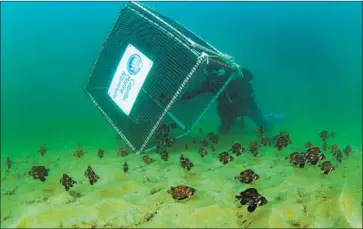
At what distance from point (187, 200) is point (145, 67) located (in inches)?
159

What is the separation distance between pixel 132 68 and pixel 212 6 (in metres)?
45.9

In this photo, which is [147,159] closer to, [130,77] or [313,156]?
[130,77]

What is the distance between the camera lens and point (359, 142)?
1331 cm

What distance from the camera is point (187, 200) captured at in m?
6.75

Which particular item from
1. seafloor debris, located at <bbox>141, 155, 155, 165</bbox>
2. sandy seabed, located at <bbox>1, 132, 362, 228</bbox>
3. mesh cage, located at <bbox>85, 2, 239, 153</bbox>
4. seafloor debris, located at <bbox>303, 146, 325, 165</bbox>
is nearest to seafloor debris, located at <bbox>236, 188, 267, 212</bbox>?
sandy seabed, located at <bbox>1, 132, 362, 228</bbox>

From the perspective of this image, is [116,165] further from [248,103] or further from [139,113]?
[248,103]

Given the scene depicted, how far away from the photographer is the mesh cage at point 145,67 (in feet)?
30.1

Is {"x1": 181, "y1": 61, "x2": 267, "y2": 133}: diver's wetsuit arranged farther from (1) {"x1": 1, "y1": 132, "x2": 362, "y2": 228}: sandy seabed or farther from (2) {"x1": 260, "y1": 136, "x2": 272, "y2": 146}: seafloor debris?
(1) {"x1": 1, "y1": 132, "x2": 362, "y2": 228}: sandy seabed

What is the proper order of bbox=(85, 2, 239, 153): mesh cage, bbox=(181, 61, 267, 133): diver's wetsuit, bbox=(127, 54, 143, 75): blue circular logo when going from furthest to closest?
bbox=(181, 61, 267, 133): diver's wetsuit, bbox=(127, 54, 143, 75): blue circular logo, bbox=(85, 2, 239, 153): mesh cage

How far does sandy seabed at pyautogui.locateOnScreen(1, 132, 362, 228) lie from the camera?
583 centimetres

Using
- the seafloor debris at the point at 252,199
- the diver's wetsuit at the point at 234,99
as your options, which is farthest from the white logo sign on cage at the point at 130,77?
the seafloor debris at the point at 252,199

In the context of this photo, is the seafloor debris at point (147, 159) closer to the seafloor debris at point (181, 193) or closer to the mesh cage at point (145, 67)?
the mesh cage at point (145, 67)

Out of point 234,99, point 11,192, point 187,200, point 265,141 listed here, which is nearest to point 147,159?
point 187,200

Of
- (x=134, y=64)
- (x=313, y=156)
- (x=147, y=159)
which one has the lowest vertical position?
(x=313, y=156)
